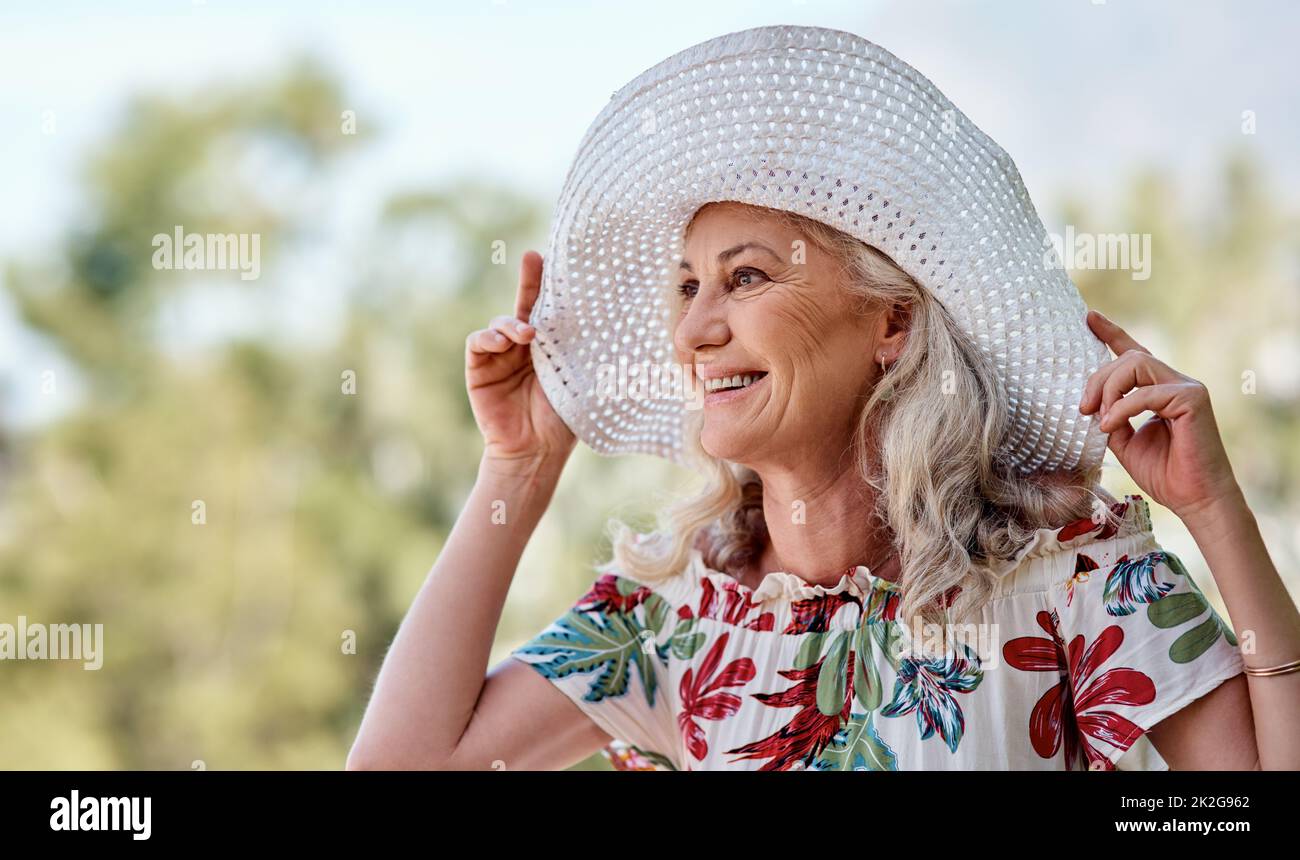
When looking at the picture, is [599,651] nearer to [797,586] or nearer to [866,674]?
[797,586]

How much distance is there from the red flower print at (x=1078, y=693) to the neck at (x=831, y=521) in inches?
10.8

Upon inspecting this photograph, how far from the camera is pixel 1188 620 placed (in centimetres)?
150

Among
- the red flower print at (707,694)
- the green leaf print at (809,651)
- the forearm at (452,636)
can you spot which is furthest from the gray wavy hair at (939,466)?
the forearm at (452,636)

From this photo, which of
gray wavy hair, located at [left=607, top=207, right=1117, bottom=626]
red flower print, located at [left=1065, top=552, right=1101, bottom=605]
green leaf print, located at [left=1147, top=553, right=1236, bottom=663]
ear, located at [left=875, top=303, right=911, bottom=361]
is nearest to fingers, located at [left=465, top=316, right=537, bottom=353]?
gray wavy hair, located at [left=607, top=207, right=1117, bottom=626]

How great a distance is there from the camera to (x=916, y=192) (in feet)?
5.42

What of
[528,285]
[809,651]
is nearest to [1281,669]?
[809,651]

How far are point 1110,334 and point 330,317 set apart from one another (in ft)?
34.3

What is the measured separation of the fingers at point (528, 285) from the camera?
203cm

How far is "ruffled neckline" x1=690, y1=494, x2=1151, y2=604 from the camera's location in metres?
1.63

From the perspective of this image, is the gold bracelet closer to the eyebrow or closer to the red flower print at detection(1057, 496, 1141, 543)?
the red flower print at detection(1057, 496, 1141, 543)

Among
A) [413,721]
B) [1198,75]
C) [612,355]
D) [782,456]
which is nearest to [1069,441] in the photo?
[782,456]

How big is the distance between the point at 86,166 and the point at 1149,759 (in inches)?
497

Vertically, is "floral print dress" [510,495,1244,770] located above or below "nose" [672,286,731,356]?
below

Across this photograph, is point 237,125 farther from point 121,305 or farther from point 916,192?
point 916,192
